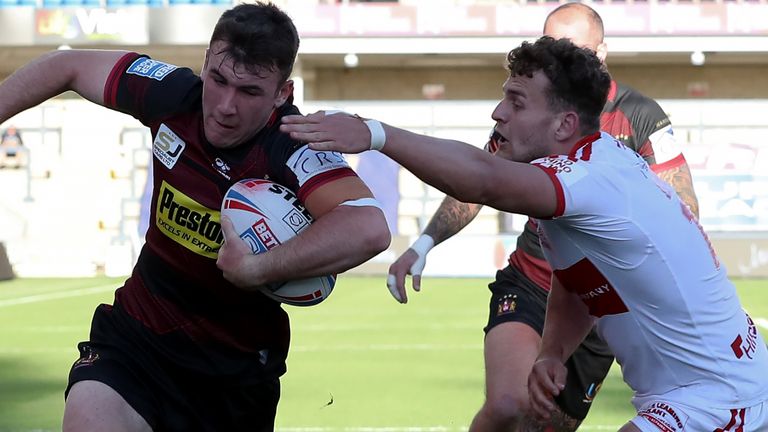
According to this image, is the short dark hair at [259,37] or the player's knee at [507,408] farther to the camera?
the player's knee at [507,408]

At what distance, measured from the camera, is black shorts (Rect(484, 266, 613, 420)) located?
579 cm

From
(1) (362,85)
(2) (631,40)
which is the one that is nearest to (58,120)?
(1) (362,85)

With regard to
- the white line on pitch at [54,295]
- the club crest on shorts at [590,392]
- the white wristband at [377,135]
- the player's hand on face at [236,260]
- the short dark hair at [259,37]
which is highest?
the short dark hair at [259,37]

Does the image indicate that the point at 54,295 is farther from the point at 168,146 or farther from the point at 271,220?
the point at 271,220

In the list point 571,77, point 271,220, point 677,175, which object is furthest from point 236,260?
point 677,175

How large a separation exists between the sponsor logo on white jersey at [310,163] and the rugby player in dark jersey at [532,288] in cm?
88

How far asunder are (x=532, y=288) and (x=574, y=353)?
369 millimetres

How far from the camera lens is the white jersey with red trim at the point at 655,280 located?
13.2ft

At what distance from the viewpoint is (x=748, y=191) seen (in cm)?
2209

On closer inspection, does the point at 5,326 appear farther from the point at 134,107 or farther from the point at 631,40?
the point at 631,40

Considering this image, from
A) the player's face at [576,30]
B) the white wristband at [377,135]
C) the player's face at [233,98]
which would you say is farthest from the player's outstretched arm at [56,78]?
the player's face at [576,30]

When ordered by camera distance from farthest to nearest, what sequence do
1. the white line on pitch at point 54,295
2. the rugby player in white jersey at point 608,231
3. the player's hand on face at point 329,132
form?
1. the white line on pitch at point 54,295
2. the rugby player in white jersey at point 608,231
3. the player's hand on face at point 329,132

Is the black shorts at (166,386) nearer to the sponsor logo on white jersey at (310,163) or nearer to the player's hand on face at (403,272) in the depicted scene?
the player's hand on face at (403,272)

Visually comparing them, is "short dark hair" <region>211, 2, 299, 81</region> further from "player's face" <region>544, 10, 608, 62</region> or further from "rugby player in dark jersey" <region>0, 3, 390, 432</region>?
"player's face" <region>544, 10, 608, 62</region>
